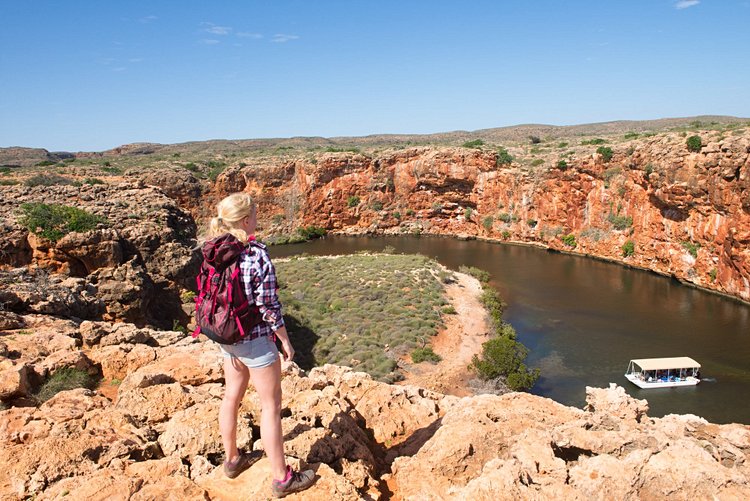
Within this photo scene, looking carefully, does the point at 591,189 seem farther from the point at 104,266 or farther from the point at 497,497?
the point at 497,497

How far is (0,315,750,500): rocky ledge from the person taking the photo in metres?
3.28

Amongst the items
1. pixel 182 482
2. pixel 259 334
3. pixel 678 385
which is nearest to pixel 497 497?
pixel 259 334

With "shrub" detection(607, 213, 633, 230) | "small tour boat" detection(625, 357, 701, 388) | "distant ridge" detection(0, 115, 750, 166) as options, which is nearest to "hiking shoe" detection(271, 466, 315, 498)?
"small tour boat" detection(625, 357, 701, 388)

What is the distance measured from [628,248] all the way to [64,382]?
126 feet

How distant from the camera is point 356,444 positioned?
4348 mm

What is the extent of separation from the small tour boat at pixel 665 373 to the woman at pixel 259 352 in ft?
58.8

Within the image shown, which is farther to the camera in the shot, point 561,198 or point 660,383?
point 561,198

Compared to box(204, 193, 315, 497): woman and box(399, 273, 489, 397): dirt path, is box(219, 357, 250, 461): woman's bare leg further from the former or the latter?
box(399, 273, 489, 397): dirt path

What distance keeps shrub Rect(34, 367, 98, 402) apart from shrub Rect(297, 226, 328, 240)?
146ft

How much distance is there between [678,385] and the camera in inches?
691

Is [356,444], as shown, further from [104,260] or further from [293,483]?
[104,260]

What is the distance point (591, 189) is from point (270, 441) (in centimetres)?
4197

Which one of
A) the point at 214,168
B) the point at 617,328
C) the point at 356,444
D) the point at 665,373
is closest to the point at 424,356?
the point at 665,373

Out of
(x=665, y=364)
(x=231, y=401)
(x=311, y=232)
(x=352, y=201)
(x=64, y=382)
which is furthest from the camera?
(x=352, y=201)
